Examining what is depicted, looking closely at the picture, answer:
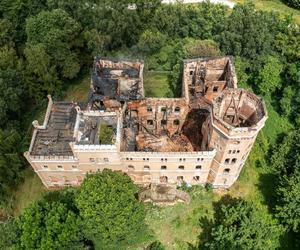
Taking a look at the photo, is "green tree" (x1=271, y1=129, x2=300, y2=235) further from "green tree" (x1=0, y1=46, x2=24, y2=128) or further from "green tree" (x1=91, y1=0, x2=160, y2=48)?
"green tree" (x1=0, y1=46, x2=24, y2=128)

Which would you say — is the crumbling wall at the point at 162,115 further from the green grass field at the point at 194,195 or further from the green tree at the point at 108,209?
the green tree at the point at 108,209

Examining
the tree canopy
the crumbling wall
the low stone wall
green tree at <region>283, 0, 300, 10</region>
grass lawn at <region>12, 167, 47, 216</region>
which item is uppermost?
green tree at <region>283, 0, 300, 10</region>

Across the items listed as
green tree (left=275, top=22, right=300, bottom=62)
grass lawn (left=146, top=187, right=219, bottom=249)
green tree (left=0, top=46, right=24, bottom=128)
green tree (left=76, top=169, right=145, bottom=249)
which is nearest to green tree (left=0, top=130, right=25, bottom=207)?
green tree (left=0, top=46, right=24, bottom=128)

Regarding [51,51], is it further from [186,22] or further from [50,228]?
[50,228]

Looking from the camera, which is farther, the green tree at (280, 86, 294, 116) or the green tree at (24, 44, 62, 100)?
the green tree at (280, 86, 294, 116)

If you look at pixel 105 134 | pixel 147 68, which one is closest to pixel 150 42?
pixel 147 68

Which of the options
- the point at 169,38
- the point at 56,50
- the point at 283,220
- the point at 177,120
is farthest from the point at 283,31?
the point at 56,50

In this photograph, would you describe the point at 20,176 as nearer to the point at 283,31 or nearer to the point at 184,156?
the point at 184,156
